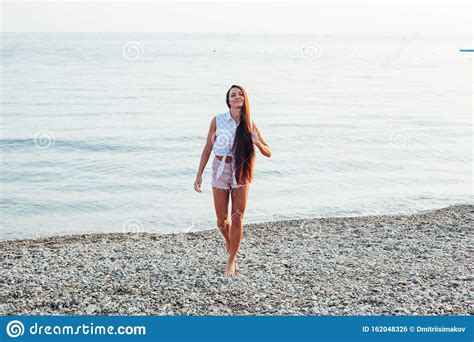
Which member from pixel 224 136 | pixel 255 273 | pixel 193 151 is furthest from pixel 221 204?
pixel 193 151

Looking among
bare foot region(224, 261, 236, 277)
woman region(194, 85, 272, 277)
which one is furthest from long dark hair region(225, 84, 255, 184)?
bare foot region(224, 261, 236, 277)

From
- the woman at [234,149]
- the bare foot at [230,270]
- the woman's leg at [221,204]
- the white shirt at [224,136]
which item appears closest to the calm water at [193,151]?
the bare foot at [230,270]

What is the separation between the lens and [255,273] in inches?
292

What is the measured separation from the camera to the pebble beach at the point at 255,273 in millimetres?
6262

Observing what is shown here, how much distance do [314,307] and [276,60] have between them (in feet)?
218

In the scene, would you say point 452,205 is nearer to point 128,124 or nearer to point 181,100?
point 128,124

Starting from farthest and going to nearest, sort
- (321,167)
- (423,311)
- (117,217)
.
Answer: (321,167), (117,217), (423,311)

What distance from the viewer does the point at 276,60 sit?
7088 centimetres

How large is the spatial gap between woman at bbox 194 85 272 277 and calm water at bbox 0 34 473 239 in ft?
15.2

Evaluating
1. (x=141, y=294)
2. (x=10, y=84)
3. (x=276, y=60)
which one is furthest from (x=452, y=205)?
(x=276, y=60)

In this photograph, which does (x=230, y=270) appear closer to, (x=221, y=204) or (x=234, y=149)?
(x=221, y=204)

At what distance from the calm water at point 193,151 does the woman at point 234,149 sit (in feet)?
15.2

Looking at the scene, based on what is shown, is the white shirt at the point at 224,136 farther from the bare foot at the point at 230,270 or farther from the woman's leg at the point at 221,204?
the bare foot at the point at 230,270

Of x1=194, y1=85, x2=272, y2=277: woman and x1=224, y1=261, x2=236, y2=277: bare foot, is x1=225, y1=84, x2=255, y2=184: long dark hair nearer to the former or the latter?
x1=194, y1=85, x2=272, y2=277: woman
